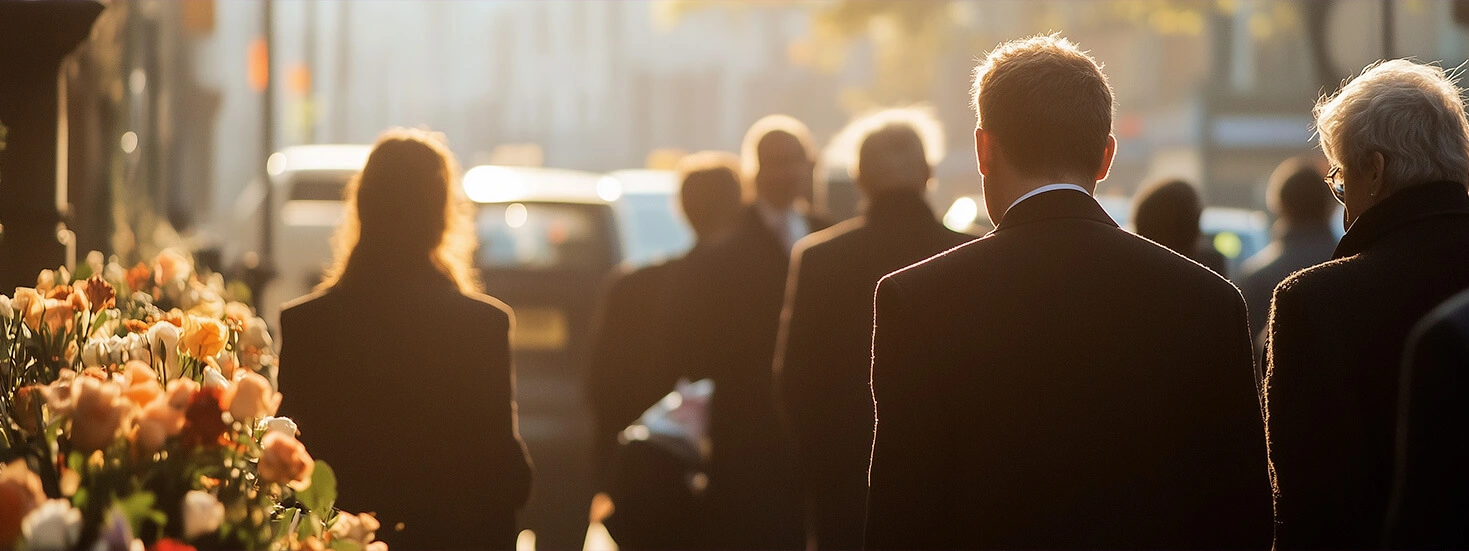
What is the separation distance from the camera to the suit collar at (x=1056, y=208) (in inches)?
119

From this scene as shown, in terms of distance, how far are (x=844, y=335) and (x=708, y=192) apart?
5.91 feet

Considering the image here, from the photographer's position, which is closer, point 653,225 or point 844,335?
point 844,335

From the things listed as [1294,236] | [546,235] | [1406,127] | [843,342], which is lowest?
[546,235]

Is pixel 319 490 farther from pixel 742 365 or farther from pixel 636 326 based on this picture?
pixel 636 326

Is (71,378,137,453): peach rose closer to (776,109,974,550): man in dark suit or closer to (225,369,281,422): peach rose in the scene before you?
(225,369,281,422): peach rose

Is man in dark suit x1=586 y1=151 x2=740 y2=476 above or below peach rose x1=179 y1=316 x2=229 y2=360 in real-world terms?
below

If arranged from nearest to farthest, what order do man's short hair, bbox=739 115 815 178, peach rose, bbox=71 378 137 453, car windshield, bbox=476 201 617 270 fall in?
1. peach rose, bbox=71 378 137 453
2. man's short hair, bbox=739 115 815 178
3. car windshield, bbox=476 201 617 270

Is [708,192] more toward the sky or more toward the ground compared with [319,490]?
more toward the ground

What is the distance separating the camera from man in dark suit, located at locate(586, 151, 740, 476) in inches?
276

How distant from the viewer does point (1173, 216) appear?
631 cm

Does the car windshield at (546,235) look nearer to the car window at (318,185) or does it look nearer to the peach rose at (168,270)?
the car window at (318,185)

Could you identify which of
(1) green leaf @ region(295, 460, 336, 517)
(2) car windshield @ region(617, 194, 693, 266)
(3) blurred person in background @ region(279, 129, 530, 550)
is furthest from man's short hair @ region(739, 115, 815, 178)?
(2) car windshield @ region(617, 194, 693, 266)

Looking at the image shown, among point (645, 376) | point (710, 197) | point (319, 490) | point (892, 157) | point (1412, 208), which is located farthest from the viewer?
point (710, 197)

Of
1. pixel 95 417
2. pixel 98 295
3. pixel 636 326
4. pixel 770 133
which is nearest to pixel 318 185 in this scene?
Result: pixel 636 326
